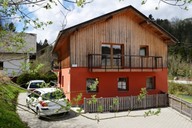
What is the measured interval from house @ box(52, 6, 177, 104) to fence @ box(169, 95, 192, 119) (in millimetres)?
3199

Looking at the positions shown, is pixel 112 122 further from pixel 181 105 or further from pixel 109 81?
pixel 109 81

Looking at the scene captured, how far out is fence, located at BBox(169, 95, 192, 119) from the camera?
608 inches

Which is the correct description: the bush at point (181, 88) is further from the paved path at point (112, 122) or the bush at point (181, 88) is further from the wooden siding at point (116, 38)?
the paved path at point (112, 122)

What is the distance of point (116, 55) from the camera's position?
1944 centimetres

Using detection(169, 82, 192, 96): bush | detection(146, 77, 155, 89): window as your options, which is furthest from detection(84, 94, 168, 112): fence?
detection(169, 82, 192, 96): bush

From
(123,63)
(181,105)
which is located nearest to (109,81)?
(123,63)

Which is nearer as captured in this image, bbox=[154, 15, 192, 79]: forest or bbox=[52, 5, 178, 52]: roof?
bbox=[52, 5, 178, 52]: roof

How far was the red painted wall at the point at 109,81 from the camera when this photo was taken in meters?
18.4

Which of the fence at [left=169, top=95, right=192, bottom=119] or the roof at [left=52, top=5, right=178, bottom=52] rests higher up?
the roof at [left=52, top=5, right=178, bottom=52]

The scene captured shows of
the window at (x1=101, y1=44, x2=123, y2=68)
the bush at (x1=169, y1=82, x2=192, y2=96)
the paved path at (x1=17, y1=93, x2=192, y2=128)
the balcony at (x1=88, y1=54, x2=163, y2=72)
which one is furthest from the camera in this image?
the bush at (x1=169, y1=82, x2=192, y2=96)

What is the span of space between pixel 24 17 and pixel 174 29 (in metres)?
68.8

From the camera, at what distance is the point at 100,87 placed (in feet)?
63.4

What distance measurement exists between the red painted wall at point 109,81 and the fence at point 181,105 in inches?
125

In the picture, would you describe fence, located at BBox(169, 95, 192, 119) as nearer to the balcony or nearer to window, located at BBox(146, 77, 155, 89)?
window, located at BBox(146, 77, 155, 89)
